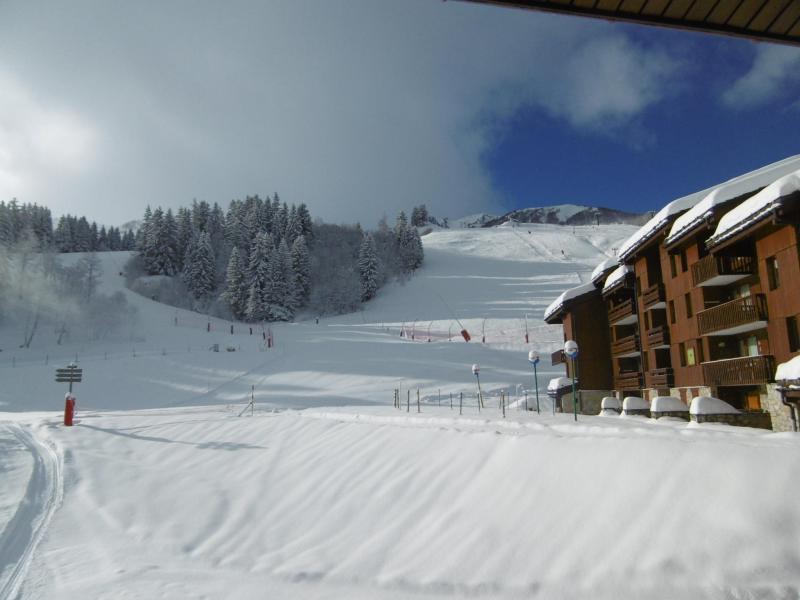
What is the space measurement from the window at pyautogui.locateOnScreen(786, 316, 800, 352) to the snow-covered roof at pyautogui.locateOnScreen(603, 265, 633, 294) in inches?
467

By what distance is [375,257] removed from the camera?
320 feet

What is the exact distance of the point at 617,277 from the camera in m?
30.9

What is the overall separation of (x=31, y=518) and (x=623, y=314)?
2835 centimetres

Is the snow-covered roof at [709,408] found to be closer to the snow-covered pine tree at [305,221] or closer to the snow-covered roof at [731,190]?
the snow-covered roof at [731,190]

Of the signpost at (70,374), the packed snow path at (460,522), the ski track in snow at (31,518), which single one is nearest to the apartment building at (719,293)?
the packed snow path at (460,522)

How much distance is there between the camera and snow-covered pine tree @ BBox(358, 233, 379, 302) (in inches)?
3752

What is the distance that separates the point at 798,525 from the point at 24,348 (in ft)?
222

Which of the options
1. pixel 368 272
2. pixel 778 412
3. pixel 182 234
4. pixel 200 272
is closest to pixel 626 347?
pixel 778 412

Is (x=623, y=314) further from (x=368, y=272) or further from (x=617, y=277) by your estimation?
(x=368, y=272)

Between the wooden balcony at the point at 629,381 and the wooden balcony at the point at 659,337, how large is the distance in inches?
109

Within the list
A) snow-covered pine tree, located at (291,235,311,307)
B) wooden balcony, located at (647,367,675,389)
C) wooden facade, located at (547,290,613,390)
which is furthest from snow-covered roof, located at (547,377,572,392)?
snow-covered pine tree, located at (291,235,311,307)

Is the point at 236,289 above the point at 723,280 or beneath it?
above

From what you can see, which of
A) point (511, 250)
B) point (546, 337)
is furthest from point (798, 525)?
point (511, 250)

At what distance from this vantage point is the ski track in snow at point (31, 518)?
9.59m
